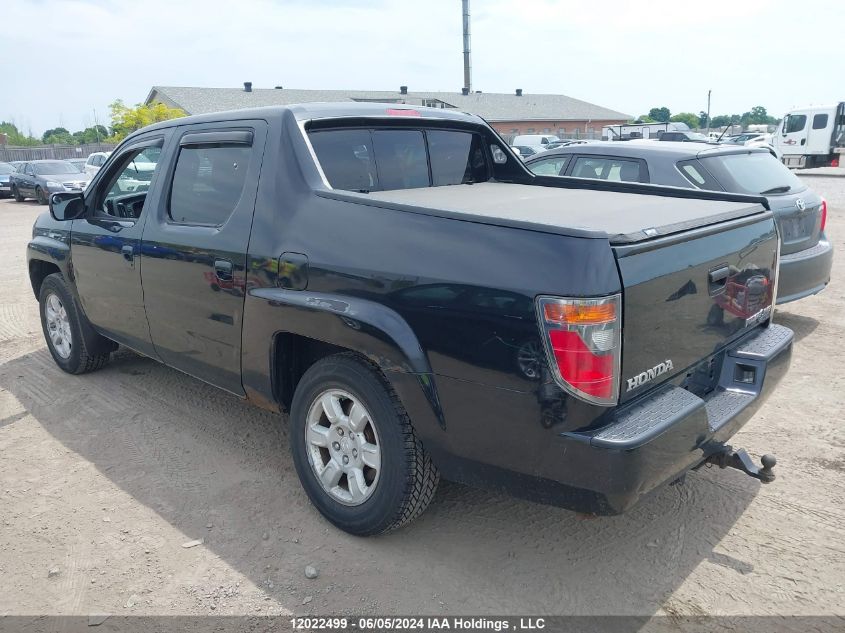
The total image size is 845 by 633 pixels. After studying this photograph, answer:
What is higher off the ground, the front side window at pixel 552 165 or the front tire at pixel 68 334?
the front side window at pixel 552 165

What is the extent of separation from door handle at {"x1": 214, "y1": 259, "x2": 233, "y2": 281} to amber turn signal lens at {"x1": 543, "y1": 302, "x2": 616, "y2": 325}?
182cm

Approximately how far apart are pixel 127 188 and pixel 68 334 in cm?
133

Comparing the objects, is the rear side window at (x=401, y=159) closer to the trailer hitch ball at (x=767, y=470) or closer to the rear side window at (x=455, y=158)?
the rear side window at (x=455, y=158)

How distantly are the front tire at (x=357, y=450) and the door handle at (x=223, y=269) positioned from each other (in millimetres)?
691

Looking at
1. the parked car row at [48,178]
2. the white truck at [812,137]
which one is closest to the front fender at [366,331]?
the parked car row at [48,178]

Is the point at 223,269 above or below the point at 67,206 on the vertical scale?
below

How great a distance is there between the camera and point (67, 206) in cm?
483

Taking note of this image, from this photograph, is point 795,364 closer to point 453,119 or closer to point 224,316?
point 453,119

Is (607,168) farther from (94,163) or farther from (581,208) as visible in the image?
(94,163)

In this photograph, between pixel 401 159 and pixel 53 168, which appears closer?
pixel 401 159

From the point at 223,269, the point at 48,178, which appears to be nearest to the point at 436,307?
the point at 223,269

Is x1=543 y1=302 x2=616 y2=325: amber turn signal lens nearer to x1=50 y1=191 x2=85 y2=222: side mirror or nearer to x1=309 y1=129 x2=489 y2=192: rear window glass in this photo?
x1=309 y1=129 x2=489 y2=192: rear window glass

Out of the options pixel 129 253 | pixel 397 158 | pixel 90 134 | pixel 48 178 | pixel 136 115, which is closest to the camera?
pixel 397 158

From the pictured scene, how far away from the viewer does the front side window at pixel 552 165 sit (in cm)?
709
